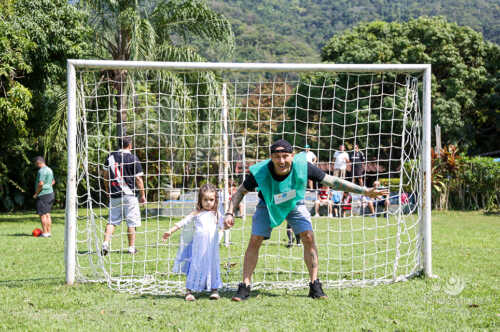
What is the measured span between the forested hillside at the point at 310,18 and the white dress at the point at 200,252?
171 feet

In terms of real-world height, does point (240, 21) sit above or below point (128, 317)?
above

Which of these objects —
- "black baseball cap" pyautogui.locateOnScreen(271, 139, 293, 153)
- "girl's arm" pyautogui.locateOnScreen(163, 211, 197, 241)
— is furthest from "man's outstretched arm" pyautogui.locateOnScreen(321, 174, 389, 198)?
"girl's arm" pyautogui.locateOnScreen(163, 211, 197, 241)

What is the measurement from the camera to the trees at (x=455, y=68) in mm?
24439

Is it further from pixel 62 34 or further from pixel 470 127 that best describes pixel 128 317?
pixel 470 127

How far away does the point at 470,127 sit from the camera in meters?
25.1

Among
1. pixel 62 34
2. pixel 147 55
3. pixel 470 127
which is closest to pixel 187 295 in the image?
pixel 147 55

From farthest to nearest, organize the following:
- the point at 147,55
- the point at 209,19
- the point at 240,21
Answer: the point at 240,21, the point at 209,19, the point at 147,55

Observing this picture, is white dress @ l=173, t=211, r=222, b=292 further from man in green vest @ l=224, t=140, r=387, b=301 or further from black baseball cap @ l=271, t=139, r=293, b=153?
black baseball cap @ l=271, t=139, r=293, b=153

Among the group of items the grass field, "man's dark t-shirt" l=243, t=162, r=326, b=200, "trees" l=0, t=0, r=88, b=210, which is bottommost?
the grass field

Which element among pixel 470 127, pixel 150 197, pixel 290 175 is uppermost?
pixel 470 127

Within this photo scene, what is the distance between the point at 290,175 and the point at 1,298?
3.43 m

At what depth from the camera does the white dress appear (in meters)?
5.33

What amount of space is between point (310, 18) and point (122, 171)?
9447 centimetres

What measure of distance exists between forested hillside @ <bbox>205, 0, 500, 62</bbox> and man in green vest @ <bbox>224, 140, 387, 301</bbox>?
52089 mm
